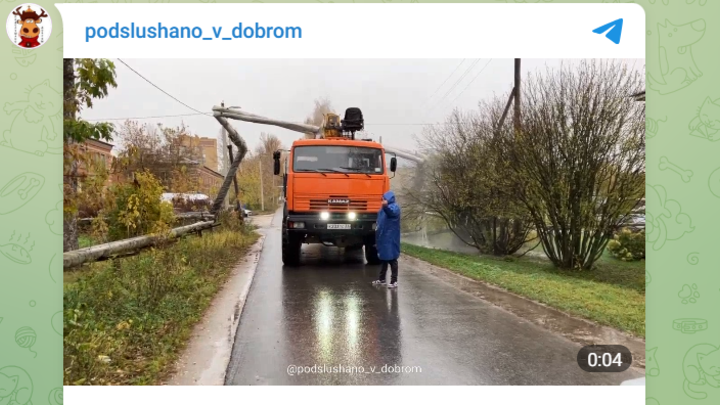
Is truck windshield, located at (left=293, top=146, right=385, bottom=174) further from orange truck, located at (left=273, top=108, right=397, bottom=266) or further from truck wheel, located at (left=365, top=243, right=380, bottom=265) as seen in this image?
truck wheel, located at (left=365, top=243, right=380, bottom=265)

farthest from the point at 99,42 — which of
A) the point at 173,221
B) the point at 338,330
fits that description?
the point at 338,330

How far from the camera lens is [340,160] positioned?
6.38 m

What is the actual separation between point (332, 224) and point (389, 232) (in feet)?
4.12

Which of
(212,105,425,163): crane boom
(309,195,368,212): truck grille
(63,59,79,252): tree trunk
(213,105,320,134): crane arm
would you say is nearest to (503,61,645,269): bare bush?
(212,105,425,163): crane boom

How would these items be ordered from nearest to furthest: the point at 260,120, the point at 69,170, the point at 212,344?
1. the point at 69,170
2. the point at 212,344
3. the point at 260,120

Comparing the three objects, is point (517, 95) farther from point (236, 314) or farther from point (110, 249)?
point (110, 249)

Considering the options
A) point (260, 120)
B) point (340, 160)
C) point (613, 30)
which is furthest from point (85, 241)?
point (613, 30)

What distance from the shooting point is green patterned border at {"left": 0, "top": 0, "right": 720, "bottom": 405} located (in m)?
2.96

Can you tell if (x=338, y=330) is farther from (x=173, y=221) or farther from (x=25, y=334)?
(x=25, y=334)

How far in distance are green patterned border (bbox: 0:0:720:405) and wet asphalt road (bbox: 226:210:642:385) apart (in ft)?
2.03

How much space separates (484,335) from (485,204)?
5.73 metres

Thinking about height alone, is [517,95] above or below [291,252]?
above

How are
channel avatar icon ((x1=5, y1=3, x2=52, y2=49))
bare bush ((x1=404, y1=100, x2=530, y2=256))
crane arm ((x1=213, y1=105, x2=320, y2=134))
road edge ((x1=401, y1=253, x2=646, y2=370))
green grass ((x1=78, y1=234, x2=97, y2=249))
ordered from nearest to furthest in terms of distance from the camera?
channel avatar icon ((x1=5, y1=3, x2=52, y2=49))
green grass ((x1=78, y1=234, x2=97, y2=249))
road edge ((x1=401, y1=253, x2=646, y2=370))
crane arm ((x1=213, y1=105, x2=320, y2=134))
bare bush ((x1=404, y1=100, x2=530, y2=256))

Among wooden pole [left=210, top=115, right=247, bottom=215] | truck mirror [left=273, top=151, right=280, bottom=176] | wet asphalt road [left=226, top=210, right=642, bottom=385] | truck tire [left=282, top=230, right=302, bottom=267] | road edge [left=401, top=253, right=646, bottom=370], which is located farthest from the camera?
truck tire [left=282, top=230, right=302, bottom=267]
